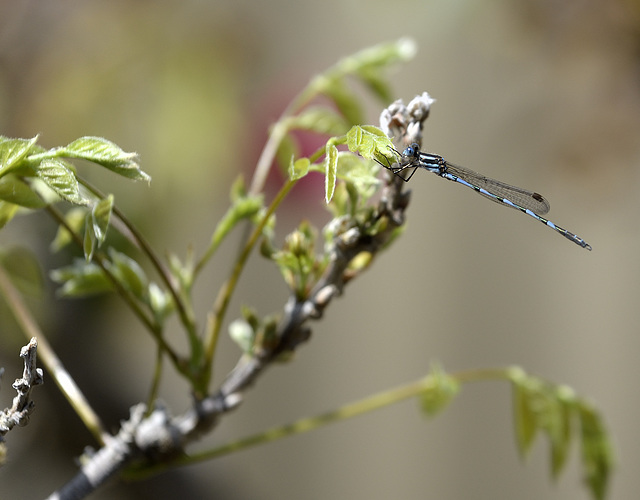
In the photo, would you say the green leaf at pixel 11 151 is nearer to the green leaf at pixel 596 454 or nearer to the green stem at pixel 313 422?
the green stem at pixel 313 422

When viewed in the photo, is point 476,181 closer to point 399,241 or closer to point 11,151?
point 11,151

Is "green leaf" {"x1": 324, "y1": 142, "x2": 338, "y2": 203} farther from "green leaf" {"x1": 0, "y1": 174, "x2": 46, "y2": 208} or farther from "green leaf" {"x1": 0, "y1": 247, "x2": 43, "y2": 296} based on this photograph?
"green leaf" {"x1": 0, "y1": 247, "x2": 43, "y2": 296}

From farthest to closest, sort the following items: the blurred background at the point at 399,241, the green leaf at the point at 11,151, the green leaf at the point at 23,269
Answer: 1. the blurred background at the point at 399,241
2. the green leaf at the point at 23,269
3. the green leaf at the point at 11,151

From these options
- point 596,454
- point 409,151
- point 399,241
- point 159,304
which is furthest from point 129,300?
point 399,241

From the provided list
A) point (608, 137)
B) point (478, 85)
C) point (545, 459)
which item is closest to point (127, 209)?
point (608, 137)

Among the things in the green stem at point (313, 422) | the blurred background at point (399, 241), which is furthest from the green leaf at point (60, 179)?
the blurred background at point (399, 241)

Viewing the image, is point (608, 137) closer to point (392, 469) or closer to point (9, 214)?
point (9, 214)

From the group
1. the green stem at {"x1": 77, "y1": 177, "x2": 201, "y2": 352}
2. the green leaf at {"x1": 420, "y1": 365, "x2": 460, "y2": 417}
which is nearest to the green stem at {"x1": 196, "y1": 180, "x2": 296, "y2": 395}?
the green stem at {"x1": 77, "y1": 177, "x2": 201, "y2": 352}
